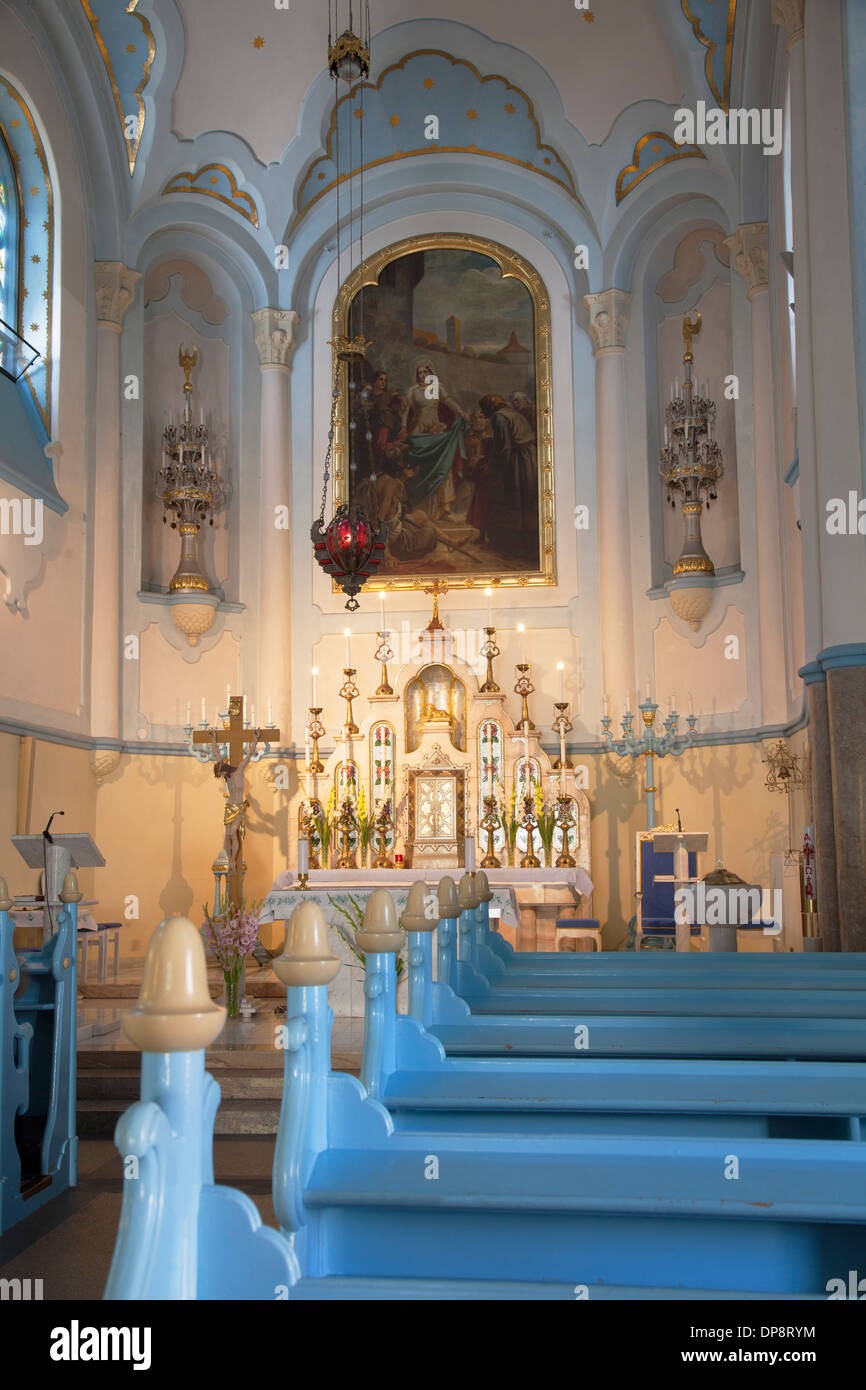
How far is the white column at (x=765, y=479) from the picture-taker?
32.5ft

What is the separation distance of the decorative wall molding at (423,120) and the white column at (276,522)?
1.29 m

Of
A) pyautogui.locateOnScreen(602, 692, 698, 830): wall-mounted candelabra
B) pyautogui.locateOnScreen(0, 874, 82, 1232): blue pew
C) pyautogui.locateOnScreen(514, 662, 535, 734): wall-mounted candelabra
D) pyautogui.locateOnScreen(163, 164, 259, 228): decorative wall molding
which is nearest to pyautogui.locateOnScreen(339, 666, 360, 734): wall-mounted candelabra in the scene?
pyautogui.locateOnScreen(514, 662, 535, 734): wall-mounted candelabra

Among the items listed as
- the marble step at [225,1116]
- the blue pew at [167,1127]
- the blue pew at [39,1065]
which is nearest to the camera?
the blue pew at [167,1127]

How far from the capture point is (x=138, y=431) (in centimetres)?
1106

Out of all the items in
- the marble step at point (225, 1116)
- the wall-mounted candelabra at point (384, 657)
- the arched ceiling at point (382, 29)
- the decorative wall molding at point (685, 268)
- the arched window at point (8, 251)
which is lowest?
the marble step at point (225, 1116)

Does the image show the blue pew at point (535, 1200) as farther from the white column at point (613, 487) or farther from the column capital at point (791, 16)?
the white column at point (613, 487)

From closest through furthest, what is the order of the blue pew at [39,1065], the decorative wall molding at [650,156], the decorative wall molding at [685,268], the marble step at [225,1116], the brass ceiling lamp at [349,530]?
the blue pew at [39,1065] < the marble step at [225,1116] < the brass ceiling lamp at [349,530] < the decorative wall molding at [650,156] < the decorative wall molding at [685,268]

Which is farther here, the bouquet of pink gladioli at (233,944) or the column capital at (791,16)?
the column capital at (791,16)

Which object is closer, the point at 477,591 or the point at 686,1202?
the point at 686,1202

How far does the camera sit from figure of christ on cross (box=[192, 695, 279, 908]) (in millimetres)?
8336

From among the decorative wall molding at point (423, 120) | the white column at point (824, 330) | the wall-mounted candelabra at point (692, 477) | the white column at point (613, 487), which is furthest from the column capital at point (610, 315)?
the white column at point (824, 330)

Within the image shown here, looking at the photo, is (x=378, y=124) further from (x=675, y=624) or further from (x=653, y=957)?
(x=653, y=957)
